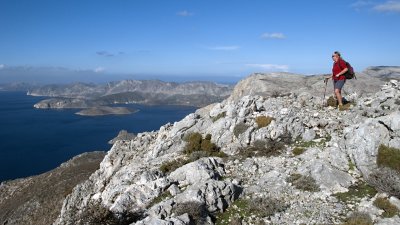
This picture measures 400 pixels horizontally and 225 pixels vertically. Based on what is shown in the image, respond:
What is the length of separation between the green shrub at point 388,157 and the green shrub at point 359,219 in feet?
9.88

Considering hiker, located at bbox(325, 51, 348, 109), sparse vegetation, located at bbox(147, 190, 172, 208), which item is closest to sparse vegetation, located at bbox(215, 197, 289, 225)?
sparse vegetation, located at bbox(147, 190, 172, 208)

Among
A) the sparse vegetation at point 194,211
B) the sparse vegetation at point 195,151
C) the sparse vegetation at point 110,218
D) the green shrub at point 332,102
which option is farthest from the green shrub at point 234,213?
the green shrub at point 332,102

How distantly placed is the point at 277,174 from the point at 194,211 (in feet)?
15.2

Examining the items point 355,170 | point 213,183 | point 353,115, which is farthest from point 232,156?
point 353,115

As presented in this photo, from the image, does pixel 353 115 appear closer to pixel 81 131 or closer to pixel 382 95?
pixel 382 95

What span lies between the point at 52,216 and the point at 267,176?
2650 cm

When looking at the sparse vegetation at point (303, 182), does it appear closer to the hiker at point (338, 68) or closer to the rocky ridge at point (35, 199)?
the hiker at point (338, 68)

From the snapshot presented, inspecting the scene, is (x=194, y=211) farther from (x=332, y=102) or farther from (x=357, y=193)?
(x=332, y=102)

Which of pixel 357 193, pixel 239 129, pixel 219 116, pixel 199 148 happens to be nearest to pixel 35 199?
pixel 219 116

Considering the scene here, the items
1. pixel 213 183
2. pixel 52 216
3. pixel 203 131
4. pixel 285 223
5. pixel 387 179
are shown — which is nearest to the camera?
pixel 285 223

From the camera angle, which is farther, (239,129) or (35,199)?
(35,199)

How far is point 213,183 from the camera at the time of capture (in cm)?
1413

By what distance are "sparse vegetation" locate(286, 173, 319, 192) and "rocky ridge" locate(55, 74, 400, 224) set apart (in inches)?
1.5

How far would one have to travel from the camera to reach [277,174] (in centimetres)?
1544
